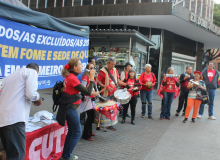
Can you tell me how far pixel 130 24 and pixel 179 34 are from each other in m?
5.75

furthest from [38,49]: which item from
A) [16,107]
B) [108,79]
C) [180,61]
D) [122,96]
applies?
[180,61]

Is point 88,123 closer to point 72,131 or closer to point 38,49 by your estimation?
point 72,131

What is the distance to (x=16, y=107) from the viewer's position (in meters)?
2.49

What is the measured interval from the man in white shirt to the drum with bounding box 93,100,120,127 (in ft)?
6.42

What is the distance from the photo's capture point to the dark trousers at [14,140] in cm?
248

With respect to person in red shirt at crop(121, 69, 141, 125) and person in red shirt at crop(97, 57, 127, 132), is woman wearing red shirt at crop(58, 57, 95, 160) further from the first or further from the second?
person in red shirt at crop(121, 69, 141, 125)

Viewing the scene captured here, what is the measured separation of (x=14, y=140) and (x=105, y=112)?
2253mm

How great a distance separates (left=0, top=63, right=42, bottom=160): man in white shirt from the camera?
2.46 meters

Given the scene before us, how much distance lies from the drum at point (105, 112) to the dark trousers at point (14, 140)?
6.41 ft

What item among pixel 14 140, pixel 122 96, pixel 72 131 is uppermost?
pixel 122 96

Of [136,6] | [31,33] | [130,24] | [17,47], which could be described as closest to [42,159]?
[17,47]

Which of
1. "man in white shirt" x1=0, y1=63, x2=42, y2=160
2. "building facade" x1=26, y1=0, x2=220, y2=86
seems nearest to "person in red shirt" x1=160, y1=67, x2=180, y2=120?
"man in white shirt" x1=0, y1=63, x2=42, y2=160

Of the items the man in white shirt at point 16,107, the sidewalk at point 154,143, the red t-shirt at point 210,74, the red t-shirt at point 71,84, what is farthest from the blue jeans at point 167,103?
the man in white shirt at point 16,107

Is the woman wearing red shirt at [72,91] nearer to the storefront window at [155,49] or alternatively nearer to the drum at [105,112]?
the drum at [105,112]
